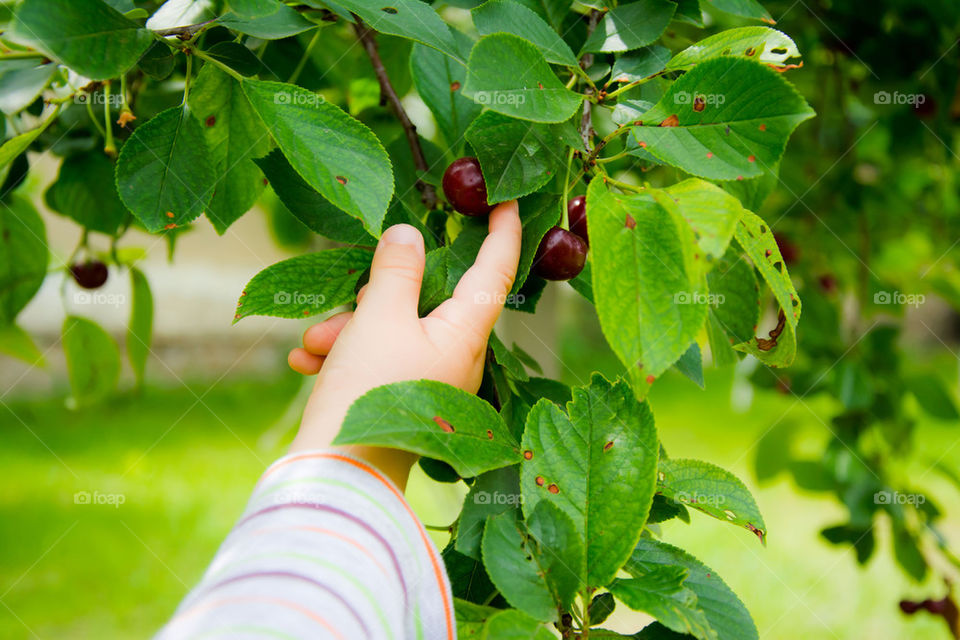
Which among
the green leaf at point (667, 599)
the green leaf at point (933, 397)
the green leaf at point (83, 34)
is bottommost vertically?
the green leaf at point (933, 397)

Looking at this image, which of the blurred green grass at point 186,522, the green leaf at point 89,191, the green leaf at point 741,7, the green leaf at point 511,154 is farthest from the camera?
the blurred green grass at point 186,522

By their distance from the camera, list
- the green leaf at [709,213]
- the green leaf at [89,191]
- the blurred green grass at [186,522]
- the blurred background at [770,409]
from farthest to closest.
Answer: the blurred green grass at [186,522] → the blurred background at [770,409] → the green leaf at [89,191] → the green leaf at [709,213]

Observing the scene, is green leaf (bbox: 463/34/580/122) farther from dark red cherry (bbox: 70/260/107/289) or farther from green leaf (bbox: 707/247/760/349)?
dark red cherry (bbox: 70/260/107/289)

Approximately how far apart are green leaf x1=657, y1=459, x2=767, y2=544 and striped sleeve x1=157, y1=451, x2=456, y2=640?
153 mm

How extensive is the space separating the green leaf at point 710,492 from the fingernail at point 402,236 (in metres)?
0.21

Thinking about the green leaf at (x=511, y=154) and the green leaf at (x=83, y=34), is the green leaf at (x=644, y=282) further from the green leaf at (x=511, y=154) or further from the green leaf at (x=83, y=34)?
the green leaf at (x=83, y=34)

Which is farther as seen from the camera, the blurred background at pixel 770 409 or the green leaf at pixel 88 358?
Answer: the blurred background at pixel 770 409

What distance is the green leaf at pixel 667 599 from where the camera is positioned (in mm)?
371

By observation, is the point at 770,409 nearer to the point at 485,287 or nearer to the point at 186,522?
the point at 186,522

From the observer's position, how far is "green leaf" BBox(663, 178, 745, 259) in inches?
13.2

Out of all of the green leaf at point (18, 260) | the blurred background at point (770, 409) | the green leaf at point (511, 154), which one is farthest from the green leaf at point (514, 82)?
the green leaf at point (18, 260)

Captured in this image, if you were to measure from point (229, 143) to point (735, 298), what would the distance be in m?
0.39

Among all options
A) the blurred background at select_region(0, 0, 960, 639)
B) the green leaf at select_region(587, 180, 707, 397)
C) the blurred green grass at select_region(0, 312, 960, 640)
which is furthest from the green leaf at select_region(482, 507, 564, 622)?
the blurred green grass at select_region(0, 312, 960, 640)

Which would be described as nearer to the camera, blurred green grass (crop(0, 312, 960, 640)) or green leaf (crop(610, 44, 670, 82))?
green leaf (crop(610, 44, 670, 82))
